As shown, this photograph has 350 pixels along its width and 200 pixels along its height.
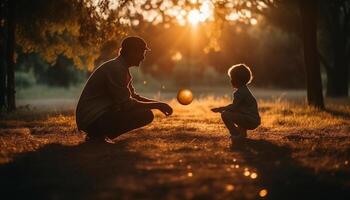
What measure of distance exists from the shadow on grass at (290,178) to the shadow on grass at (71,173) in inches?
55.0

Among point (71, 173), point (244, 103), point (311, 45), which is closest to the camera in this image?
point (71, 173)

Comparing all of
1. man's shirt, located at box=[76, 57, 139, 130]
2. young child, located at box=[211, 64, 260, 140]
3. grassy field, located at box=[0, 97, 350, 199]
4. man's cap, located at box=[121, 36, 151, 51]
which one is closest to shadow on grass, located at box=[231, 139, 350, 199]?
grassy field, located at box=[0, 97, 350, 199]

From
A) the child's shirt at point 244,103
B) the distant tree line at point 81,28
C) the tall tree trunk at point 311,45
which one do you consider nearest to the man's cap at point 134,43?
the child's shirt at point 244,103

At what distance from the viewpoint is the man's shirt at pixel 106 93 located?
8.69 m

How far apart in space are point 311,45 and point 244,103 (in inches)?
358

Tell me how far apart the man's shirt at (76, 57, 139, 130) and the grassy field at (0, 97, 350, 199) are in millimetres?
529

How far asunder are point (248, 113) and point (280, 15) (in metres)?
20.1

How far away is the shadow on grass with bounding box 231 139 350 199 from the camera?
16.9ft

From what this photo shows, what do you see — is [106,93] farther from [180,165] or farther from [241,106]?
[180,165]

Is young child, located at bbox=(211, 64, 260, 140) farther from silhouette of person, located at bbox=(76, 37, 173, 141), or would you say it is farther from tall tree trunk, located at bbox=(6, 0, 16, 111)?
tall tree trunk, located at bbox=(6, 0, 16, 111)

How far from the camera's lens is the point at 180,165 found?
22.3 ft

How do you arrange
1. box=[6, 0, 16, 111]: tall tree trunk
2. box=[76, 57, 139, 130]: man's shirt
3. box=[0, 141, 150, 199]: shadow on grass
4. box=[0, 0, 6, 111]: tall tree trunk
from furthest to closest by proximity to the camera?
box=[0, 0, 6, 111]: tall tree trunk < box=[6, 0, 16, 111]: tall tree trunk < box=[76, 57, 139, 130]: man's shirt < box=[0, 141, 150, 199]: shadow on grass

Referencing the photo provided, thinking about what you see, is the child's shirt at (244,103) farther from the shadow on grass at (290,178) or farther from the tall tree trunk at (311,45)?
the tall tree trunk at (311,45)

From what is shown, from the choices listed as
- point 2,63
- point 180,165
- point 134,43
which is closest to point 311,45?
point 134,43
